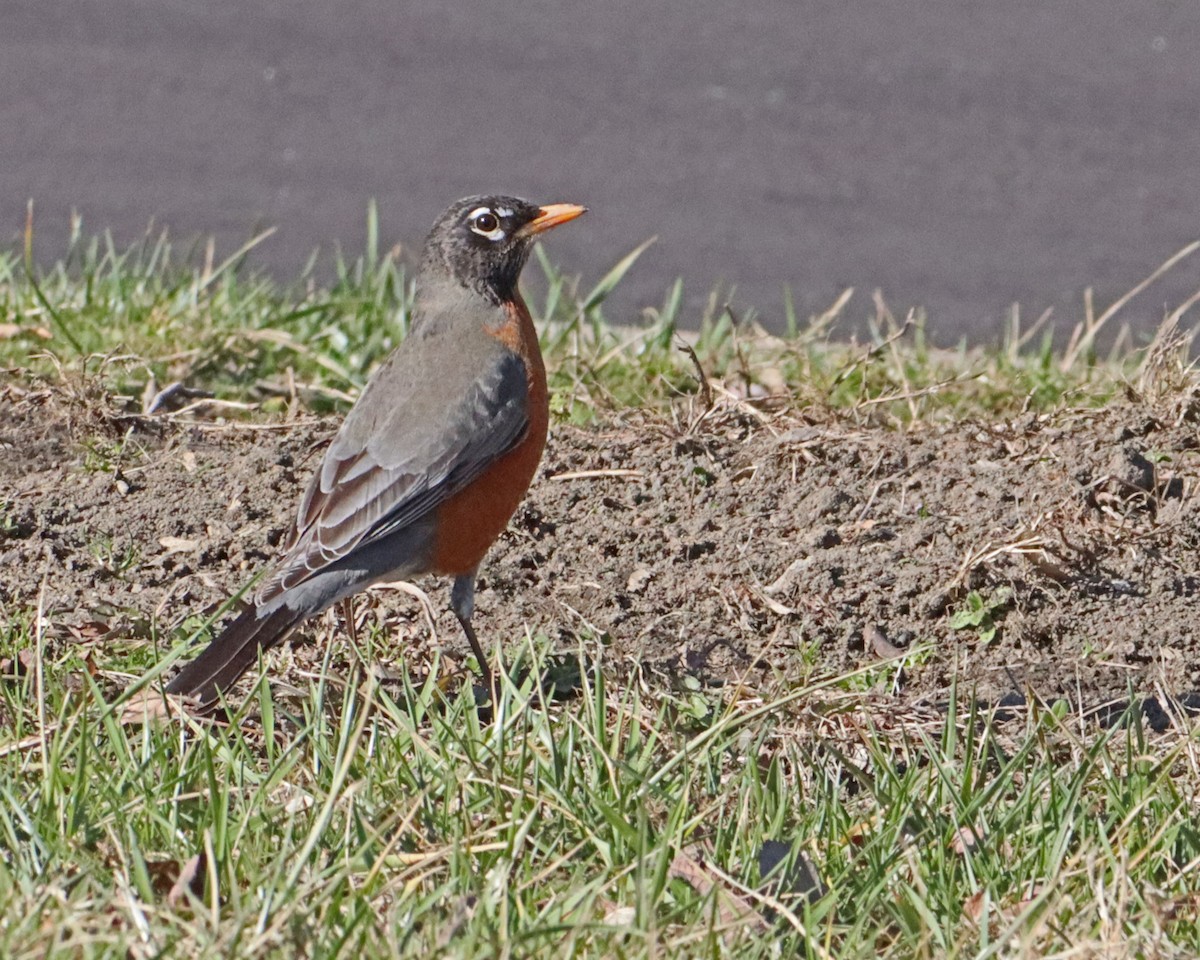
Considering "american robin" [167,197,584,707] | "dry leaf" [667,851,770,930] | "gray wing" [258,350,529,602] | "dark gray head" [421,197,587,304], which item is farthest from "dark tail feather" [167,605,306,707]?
"dark gray head" [421,197,587,304]

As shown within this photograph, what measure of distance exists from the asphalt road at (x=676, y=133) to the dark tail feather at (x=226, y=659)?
4306 mm

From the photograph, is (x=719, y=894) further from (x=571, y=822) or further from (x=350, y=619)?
(x=350, y=619)

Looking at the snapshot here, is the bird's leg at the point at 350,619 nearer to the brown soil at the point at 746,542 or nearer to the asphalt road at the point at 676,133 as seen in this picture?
the brown soil at the point at 746,542

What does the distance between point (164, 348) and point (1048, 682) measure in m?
3.40

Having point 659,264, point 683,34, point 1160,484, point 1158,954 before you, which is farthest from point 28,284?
point 683,34

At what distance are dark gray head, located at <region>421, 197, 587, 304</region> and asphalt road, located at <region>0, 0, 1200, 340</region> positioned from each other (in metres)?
2.97

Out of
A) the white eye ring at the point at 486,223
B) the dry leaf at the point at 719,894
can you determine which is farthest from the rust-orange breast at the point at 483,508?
the dry leaf at the point at 719,894

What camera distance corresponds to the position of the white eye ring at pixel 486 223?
5.17 meters

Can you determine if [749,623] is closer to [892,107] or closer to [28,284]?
[28,284]

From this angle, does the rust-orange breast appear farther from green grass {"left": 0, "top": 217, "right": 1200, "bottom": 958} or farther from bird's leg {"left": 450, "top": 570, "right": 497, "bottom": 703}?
green grass {"left": 0, "top": 217, "right": 1200, "bottom": 958}

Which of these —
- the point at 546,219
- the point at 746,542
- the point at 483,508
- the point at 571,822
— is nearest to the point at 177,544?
the point at 483,508

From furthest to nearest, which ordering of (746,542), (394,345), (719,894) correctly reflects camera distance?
(394,345)
(746,542)
(719,894)

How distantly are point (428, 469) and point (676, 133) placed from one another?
250 inches

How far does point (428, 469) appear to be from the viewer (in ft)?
15.1
